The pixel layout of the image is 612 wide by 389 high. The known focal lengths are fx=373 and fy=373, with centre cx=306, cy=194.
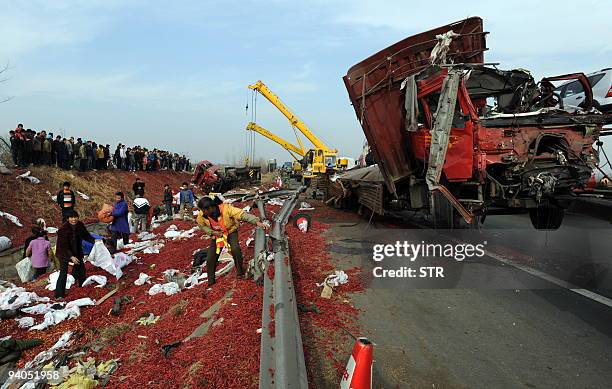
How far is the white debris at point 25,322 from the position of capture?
4.56m

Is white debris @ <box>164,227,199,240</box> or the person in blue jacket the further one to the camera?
white debris @ <box>164,227,199,240</box>

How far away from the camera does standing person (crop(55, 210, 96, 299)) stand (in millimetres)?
5551

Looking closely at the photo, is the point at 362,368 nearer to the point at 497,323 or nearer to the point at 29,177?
the point at 497,323

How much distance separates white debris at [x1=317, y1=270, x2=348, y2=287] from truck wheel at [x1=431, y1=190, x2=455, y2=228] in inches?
83.5

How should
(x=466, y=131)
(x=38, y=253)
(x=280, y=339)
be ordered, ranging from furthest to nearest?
(x=38, y=253) < (x=466, y=131) < (x=280, y=339)

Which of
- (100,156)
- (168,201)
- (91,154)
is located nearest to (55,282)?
(168,201)

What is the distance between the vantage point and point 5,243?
9750mm

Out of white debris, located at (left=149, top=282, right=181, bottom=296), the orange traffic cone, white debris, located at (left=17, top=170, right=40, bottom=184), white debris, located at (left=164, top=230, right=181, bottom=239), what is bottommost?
white debris, located at (left=149, top=282, right=181, bottom=296)

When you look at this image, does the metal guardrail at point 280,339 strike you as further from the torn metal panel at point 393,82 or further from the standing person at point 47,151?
the standing person at point 47,151

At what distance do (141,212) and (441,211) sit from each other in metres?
8.20

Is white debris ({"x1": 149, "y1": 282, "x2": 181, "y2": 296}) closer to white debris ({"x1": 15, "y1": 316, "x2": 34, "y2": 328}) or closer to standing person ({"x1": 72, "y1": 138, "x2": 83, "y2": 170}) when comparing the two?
white debris ({"x1": 15, "y1": 316, "x2": 34, "y2": 328})

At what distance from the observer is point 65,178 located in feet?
51.2

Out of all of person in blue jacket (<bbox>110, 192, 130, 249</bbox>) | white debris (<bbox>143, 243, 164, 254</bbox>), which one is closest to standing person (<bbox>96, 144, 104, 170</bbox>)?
person in blue jacket (<bbox>110, 192, 130, 249</bbox>)

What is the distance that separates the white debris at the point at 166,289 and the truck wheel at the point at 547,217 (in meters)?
5.31
